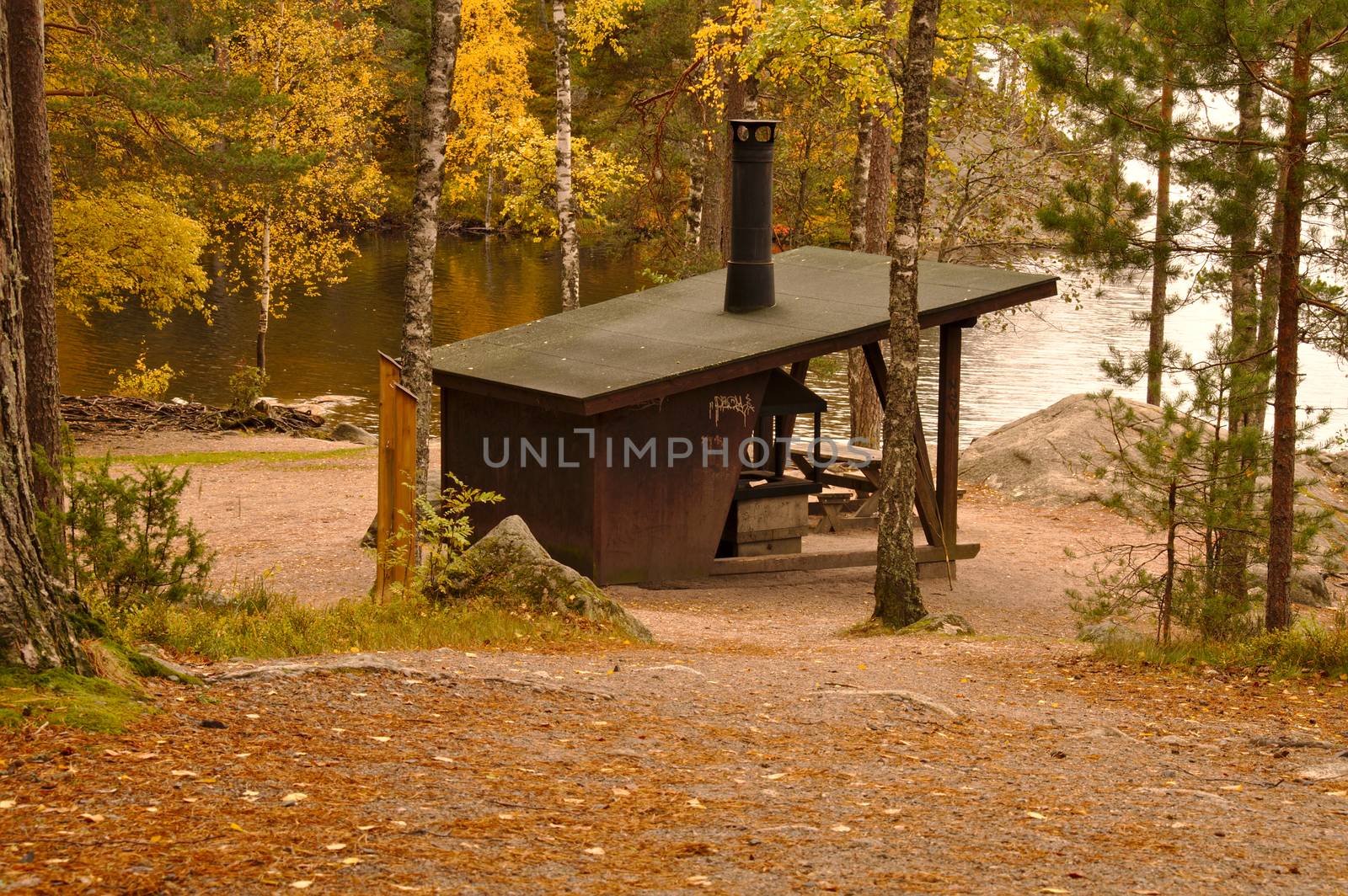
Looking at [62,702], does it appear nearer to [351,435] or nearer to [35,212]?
[35,212]

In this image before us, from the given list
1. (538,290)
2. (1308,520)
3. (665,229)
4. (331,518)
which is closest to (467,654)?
(1308,520)

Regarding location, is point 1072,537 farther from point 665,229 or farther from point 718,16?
point 718,16

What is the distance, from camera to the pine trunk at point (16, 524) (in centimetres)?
493

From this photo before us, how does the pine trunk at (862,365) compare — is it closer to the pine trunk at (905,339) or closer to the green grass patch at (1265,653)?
the pine trunk at (905,339)

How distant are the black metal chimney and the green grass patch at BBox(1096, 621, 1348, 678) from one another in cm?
650

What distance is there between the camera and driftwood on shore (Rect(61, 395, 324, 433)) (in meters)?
23.8

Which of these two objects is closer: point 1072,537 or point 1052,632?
point 1052,632

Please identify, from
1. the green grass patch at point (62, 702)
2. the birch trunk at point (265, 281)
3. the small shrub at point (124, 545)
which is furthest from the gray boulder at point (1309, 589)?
the birch trunk at point (265, 281)

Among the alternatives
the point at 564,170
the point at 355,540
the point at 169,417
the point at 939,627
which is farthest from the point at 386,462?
the point at 169,417

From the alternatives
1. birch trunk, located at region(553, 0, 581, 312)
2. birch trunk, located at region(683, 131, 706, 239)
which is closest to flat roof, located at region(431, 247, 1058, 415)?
birch trunk, located at region(553, 0, 581, 312)

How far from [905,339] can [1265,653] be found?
3870 millimetres

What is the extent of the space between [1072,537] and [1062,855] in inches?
559

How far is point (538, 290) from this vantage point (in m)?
45.1

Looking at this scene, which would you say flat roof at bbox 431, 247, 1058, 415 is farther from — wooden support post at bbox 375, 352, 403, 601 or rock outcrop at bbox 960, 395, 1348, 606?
rock outcrop at bbox 960, 395, 1348, 606
